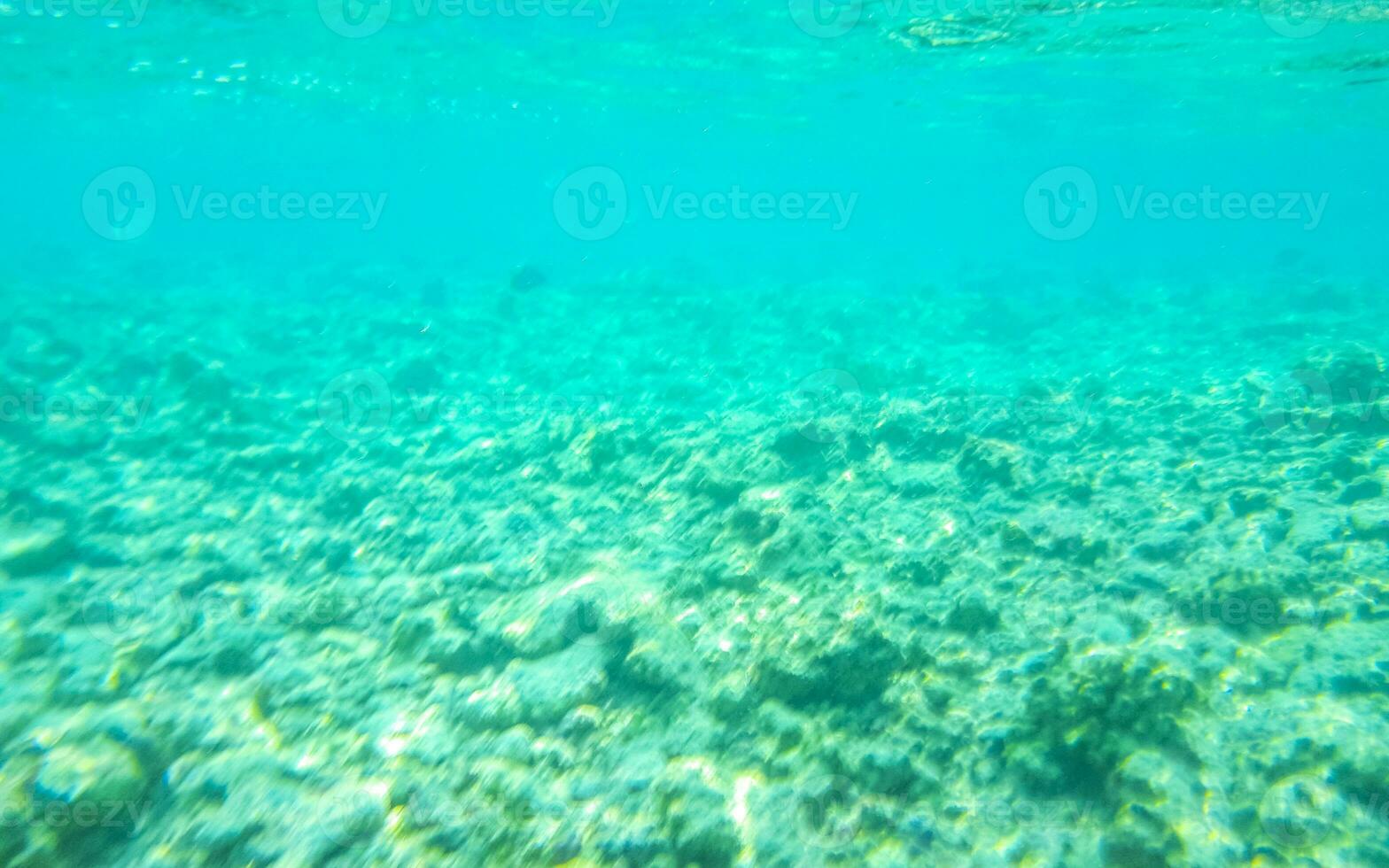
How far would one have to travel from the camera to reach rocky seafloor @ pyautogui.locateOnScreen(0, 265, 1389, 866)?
420 cm

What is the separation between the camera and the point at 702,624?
6.15 metres

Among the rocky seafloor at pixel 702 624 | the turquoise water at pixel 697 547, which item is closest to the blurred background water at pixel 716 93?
Result: the turquoise water at pixel 697 547

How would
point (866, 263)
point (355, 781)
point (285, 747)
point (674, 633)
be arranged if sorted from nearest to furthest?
point (355, 781), point (285, 747), point (674, 633), point (866, 263)

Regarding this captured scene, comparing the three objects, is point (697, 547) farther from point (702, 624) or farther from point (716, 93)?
point (716, 93)

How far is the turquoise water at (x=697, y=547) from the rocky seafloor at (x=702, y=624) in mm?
34

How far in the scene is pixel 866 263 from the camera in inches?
1468

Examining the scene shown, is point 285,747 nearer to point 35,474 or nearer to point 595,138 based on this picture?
point 35,474

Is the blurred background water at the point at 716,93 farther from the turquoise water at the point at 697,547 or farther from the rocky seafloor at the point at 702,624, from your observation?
the rocky seafloor at the point at 702,624

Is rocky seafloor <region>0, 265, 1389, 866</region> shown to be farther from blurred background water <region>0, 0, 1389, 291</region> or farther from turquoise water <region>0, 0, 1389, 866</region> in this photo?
blurred background water <region>0, 0, 1389, 291</region>

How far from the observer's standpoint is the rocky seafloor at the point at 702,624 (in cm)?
420

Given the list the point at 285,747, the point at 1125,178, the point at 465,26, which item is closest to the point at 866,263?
the point at 465,26

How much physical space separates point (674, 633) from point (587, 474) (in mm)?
4455

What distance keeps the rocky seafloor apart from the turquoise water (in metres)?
0.03

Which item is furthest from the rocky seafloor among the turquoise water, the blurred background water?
the blurred background water
